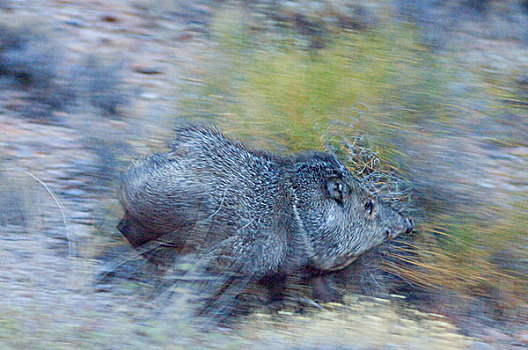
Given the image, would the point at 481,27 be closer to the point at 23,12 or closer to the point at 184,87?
the point at 184,87

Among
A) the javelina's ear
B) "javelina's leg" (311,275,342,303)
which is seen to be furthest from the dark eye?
"javelina's leg" (311,275,342,303)

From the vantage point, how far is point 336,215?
11.9 ft

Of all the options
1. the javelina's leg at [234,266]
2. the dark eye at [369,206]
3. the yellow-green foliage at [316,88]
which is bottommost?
the javelina's leg at [234,266]

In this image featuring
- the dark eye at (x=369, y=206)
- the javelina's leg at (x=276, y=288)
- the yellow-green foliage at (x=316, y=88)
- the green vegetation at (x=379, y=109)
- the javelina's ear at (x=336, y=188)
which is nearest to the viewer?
the javelina's leg at (x=276, y=288)

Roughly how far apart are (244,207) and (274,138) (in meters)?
1.18

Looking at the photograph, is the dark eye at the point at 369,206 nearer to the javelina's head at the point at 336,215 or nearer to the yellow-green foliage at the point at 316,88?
the javelina's head at the point at 336,215

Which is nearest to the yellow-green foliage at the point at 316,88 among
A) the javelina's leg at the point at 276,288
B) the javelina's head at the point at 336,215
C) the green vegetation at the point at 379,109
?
the green vegetation at the point at 379,109

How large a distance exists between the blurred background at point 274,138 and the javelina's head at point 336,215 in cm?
26

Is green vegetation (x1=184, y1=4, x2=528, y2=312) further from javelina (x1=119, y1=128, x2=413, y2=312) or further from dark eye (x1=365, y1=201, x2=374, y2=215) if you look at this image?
javelina (x1=119, y1=128, x2=413, y2=312)

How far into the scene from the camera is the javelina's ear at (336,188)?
11.9 ft

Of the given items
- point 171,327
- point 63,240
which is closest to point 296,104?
point 63,240

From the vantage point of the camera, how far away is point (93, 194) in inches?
165

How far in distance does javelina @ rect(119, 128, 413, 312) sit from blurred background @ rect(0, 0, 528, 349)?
322 millimetres

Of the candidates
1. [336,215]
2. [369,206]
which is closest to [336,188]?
[336,215]
